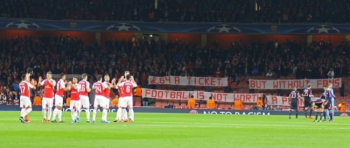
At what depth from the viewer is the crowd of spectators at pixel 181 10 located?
6656 cm

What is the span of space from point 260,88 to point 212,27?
8.47m

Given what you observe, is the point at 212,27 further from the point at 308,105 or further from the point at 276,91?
the point at 308,105

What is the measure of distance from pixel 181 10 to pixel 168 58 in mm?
5256

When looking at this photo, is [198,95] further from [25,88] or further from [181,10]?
[25,88]

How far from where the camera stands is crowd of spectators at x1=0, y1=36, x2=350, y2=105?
206 ft

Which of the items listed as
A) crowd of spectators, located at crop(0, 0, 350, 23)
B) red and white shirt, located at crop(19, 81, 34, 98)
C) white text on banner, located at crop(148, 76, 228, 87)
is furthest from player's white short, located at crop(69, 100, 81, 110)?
crowd of spectators, located at crop(0, 0, 350, 23)

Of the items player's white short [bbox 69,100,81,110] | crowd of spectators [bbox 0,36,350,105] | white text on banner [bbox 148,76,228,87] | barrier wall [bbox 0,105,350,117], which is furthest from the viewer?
crowd of spectators [bbox 0,36,350,105]

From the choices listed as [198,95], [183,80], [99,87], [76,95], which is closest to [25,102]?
[76,95]

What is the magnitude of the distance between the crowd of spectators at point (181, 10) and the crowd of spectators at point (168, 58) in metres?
2.51

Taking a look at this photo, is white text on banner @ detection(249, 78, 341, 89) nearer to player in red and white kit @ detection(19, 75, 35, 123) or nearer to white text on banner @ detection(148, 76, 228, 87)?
white text on banner @ detection(148, 76, 228, 87)

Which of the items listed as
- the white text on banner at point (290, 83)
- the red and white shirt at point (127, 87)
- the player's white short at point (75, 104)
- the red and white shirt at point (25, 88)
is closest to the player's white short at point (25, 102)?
the red and white shirt at point (25, 88)

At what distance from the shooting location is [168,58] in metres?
66.8

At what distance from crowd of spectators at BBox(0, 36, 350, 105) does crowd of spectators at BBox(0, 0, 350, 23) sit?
2.51 m

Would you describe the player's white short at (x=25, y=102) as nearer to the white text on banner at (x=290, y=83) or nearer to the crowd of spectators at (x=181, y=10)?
the white text on banner at (x=290, y=83)
